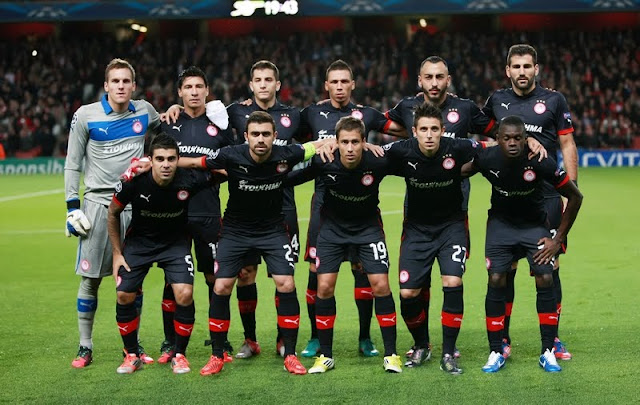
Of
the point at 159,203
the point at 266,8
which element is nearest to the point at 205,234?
the point at 159,203

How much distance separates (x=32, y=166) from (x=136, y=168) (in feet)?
72.3

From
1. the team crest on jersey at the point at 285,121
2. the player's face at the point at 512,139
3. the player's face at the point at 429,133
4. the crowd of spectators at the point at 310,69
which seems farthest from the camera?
the crowd of spectators at the point at 310,69

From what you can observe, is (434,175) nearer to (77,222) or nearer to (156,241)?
(156,241)

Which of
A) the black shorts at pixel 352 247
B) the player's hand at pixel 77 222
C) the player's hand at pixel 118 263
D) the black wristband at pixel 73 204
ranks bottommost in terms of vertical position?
the player's hand at pixel 118 263

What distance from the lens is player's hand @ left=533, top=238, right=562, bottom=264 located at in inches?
283

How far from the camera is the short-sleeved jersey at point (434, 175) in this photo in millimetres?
7262

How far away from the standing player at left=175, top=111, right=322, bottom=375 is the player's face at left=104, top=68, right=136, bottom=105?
79 centimetres

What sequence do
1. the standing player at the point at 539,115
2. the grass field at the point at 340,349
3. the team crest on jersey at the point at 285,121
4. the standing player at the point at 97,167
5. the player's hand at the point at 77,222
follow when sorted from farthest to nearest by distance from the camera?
the team crest on jersey at the point at 285,121 < the standing player at the point at 539,115 < the standing player at the point at 97,167 < the player's hand at the point at 77,222 < the grass field at the point at 340,349

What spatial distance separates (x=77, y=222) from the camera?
7.39 m

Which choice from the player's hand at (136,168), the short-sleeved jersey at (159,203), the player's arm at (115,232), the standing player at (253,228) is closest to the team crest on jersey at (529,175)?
the standing player at (253,228)

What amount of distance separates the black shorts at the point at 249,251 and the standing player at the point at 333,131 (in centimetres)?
48

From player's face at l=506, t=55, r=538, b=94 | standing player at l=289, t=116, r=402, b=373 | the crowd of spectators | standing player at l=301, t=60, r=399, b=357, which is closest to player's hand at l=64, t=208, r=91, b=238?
standing player at l=289, t=116, r=402, b=373

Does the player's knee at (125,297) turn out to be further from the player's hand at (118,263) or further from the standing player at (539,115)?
the standing player at (539,115)

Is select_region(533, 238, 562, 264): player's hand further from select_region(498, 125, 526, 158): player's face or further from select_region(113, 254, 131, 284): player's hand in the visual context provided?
select_region(113, 254, 131, 284): player's hand
